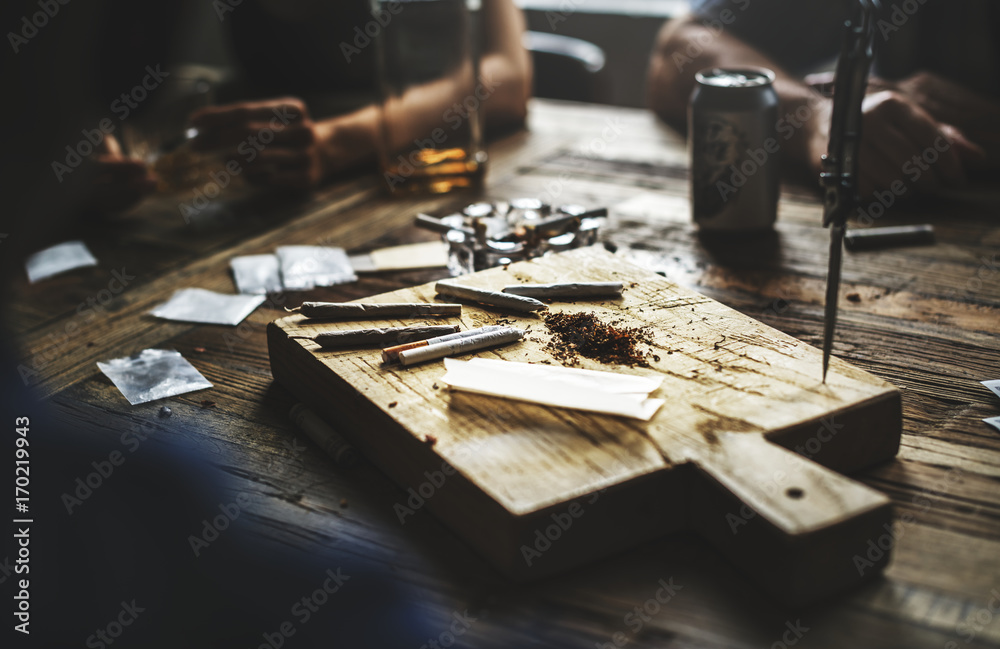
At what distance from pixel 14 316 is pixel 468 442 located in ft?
2.79

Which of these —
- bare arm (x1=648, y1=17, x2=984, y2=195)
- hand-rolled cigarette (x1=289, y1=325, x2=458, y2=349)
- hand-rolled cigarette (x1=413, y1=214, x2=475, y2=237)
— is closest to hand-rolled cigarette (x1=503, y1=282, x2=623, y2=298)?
hand-rolled cigarette (x1=289, y1=325, x2=458, y2=349)

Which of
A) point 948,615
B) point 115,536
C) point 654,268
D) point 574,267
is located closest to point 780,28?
point 654,268

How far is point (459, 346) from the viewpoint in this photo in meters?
0.88

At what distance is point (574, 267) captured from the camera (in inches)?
43.1

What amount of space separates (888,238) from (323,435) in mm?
968

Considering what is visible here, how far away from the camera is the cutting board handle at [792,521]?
60 centimetres

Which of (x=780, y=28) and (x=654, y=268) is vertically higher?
(x=780, y=28)

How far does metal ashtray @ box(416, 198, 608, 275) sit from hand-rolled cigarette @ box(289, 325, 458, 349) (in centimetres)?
30

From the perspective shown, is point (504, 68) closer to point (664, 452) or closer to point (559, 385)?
point (559, 385)

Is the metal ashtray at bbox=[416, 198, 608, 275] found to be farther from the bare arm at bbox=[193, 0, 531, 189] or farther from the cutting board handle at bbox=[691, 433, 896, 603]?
the cutting board handle at bbox=[691, 433, 896, 603]

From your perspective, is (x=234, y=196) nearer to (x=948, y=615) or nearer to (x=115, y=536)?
(x=115, y=536)

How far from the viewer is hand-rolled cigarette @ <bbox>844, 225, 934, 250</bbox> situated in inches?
51.5

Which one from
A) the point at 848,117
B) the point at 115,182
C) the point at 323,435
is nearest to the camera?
the point at 848,117

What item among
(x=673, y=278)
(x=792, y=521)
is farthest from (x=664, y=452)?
(x=673, y=278)
